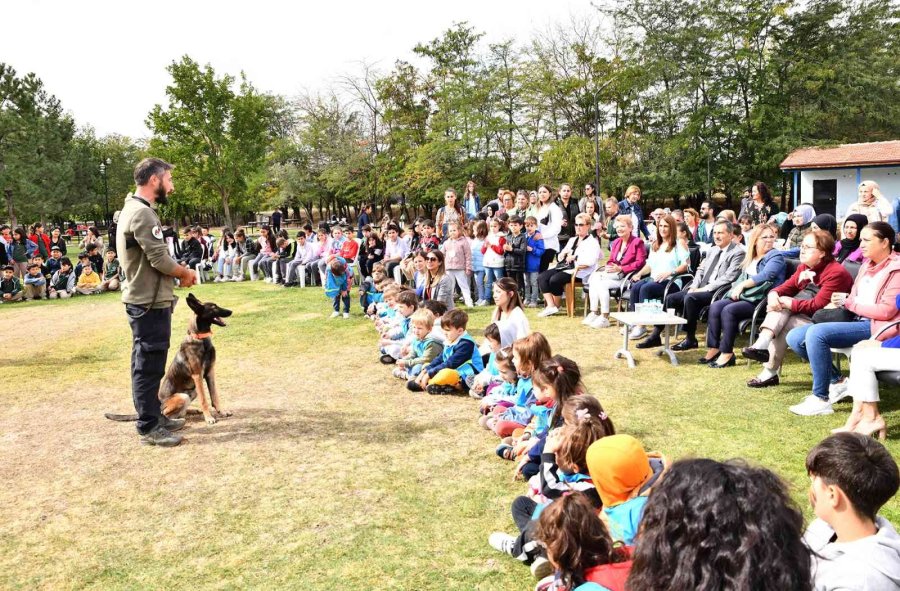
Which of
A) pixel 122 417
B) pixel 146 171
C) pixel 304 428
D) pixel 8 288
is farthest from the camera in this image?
pixel 8 288

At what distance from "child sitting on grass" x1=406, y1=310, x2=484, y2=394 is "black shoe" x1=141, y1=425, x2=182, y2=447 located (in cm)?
223

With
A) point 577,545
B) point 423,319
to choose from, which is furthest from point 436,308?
point 577,545

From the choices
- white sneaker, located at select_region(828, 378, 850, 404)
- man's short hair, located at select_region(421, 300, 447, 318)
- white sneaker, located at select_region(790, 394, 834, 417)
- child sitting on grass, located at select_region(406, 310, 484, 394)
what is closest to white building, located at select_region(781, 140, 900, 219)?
white sneaker, located at select_region(828, 378, 850, 404)

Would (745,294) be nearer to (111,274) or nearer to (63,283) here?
(111,274)

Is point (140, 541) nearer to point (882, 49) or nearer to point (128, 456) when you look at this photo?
point (128, 456)

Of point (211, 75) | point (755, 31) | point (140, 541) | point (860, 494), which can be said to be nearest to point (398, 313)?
point (140, 541)

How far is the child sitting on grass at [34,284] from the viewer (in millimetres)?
15531

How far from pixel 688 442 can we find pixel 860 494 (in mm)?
2539

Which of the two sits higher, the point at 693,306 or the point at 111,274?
the point at 111,274

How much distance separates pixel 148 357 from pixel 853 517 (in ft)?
14.9

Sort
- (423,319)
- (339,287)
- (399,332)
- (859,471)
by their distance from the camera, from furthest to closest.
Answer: (339,287)
(399,332)
(423,319)
(859,471)

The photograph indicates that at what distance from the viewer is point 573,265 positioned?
10.2 m

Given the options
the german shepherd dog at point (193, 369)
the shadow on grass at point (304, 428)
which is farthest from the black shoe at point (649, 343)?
the german shepherd dog at point (193, 369)

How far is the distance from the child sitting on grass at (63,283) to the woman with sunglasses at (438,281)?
35.7ft
